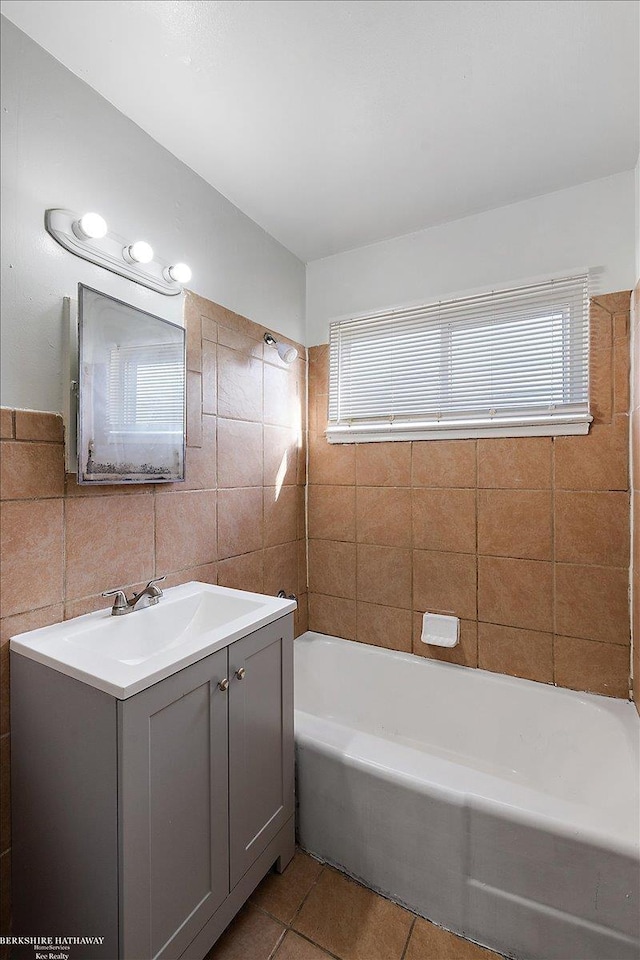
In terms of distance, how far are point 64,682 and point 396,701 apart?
1.61 m

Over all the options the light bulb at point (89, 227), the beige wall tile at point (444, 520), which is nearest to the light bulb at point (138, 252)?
the light bulb at point (89, 227)

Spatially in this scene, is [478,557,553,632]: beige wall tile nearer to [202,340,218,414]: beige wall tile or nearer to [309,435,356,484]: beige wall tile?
[309,435,356,484]: beige wall tile

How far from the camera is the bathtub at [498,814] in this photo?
114 cm

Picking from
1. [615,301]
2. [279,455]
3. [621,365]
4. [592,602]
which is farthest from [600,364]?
[279,455]

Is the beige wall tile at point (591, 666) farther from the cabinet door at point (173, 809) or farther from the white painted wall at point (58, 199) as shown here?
the white painted wall at point (58, 199)

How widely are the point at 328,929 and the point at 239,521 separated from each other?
1410mm

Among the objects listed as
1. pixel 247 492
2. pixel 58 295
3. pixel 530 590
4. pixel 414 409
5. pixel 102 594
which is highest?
pixel 58 295

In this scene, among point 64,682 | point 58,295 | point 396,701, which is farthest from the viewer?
point 396,701

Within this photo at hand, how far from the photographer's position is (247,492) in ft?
6.81

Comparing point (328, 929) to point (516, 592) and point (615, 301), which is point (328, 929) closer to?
point (516, 592)

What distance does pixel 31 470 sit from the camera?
121 centimetres

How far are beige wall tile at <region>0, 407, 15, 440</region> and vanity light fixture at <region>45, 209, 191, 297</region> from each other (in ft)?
1.74

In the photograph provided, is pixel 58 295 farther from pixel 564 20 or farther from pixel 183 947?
pixel 183 947

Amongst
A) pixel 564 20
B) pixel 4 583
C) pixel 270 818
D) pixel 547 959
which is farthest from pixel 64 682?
pixel 564 20
